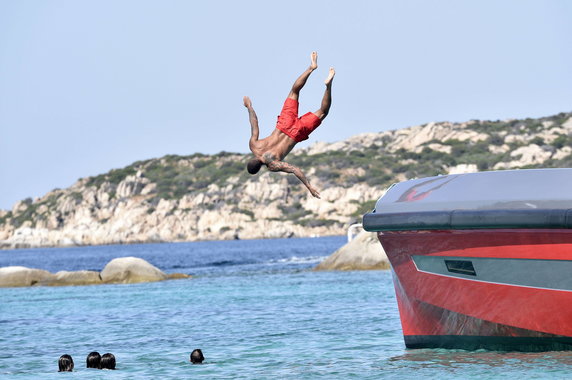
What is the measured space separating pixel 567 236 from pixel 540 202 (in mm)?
524

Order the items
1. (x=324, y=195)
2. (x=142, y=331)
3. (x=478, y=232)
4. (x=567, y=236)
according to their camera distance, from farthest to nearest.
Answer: (x=324, y=195)
(x=142, y=331)
(x=478, y=232)
(x=567, y=236)

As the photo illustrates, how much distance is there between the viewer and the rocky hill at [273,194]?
168625 millimetres

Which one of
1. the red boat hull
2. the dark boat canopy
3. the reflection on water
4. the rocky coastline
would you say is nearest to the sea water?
the reflection on water

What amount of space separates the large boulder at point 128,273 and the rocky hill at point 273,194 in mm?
119820

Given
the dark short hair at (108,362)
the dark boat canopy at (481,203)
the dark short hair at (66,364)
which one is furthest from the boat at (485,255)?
the dark short hair at (66,364)

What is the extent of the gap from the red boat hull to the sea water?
32cm

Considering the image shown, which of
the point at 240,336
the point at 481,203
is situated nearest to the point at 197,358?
the point at 240,336

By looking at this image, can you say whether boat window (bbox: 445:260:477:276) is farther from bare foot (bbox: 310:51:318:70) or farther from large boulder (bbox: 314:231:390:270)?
large boulder (bbox: 314:231:390:270)

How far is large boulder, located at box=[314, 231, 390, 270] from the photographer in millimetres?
38781

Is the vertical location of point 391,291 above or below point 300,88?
below

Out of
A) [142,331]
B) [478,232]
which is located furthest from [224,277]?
[478,232]

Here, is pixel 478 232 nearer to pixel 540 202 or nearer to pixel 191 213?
pixel 540 202

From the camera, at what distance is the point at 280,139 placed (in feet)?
38.8

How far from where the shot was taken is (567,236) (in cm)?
1134
